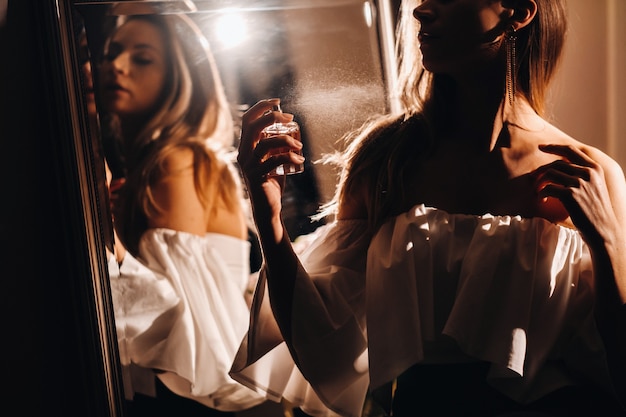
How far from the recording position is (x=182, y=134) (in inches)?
39.0

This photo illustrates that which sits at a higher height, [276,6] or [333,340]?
[276,6]

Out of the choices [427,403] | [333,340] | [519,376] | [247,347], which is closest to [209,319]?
[247,347]

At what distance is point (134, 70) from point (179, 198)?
19 centimetres

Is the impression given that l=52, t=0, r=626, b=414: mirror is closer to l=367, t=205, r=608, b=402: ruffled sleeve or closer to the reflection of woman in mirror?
the reflection of woman in mirror

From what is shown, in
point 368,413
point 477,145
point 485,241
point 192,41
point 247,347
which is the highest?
point 192,41

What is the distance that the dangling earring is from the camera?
0.89 meters

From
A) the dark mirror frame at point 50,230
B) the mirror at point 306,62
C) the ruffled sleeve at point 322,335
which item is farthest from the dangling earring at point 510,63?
the dark mirror frame at point 50,230

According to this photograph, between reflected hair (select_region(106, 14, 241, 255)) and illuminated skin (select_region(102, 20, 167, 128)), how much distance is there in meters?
0.01

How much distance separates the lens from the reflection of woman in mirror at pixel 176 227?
3.21 feet

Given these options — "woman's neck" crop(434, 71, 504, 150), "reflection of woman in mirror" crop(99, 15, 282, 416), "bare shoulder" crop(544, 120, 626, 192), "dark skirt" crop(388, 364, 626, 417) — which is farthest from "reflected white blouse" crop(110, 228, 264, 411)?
"bare shoulder" crop(544, 120, 626, 192)

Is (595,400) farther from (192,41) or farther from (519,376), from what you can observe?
(192,41)

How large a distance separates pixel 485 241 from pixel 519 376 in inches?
6.8

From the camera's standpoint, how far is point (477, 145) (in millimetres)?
922

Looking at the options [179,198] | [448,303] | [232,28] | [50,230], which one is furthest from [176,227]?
[448,303]
